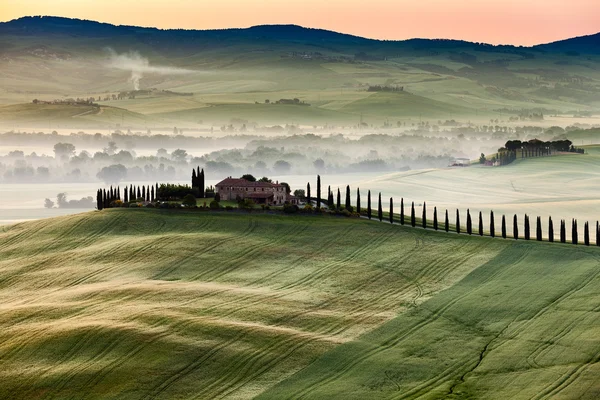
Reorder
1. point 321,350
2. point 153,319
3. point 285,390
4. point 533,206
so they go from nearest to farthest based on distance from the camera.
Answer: point 285,390, point 321,350, point 153,319, point 533,206

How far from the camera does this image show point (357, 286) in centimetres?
10794

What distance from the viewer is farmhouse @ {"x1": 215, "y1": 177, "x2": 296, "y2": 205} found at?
5806 inches

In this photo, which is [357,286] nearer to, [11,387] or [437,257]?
[437,257]

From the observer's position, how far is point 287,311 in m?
97.2

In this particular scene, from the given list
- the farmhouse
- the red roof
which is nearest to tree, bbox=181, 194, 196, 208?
the farmhouse

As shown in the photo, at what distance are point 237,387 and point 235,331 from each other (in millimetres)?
10365

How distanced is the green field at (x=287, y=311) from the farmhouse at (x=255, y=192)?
11082mm

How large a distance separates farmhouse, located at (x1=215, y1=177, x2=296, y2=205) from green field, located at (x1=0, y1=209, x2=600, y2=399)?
11.1 m

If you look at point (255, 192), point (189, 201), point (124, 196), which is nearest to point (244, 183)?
point (255, 192)

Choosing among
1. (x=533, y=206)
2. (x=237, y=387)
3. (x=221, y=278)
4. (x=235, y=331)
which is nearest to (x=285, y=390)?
(x=237, y=387)

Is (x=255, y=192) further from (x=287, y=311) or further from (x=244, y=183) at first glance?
(x=287, y=311)

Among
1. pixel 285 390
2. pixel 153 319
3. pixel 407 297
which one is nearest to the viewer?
pixel 285 390

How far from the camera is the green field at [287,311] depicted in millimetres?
81000

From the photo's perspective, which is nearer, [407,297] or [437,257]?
[407,297]
